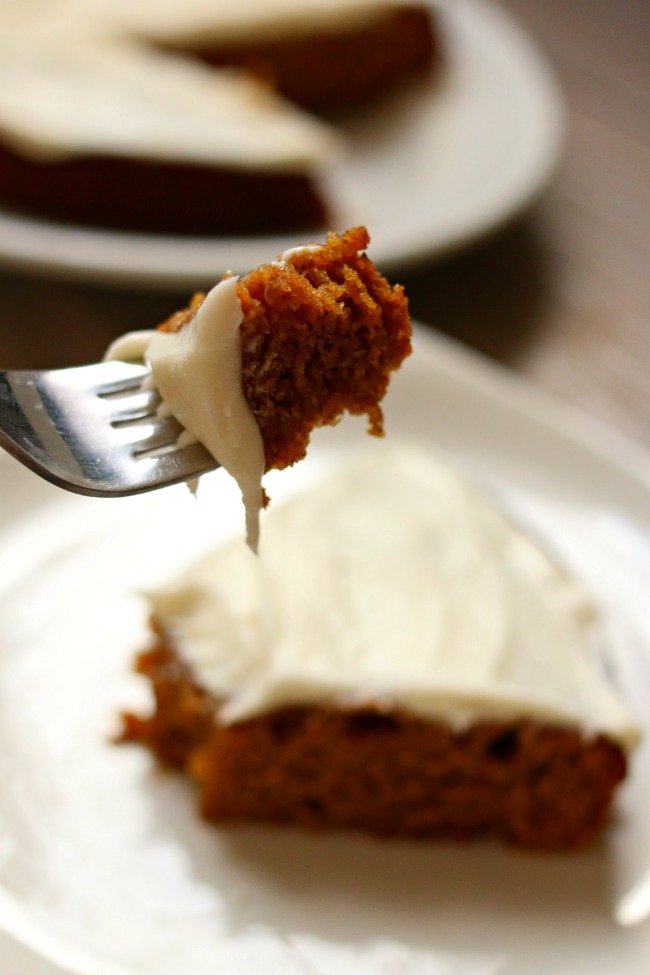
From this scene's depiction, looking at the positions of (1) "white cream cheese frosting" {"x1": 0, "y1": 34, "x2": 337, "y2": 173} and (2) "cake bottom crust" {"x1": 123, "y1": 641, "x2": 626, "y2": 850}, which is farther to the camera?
(1) "white cream cheese frosting" {"x1": 0, "y1": 34, "x2": 337, "y2": 173}

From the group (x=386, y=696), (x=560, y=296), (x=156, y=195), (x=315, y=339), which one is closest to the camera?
(x=315, y=339)

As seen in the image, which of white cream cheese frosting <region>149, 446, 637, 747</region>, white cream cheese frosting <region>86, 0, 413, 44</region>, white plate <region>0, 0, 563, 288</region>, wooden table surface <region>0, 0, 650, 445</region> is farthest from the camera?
white cream cheese frosting <region>86, 0, 413, 44</region>

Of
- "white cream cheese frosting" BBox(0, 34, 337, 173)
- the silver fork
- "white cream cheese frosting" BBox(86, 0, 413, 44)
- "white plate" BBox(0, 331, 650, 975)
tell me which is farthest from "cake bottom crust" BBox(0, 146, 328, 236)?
the silver fork

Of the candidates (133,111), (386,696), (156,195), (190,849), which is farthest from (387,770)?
(133,111)

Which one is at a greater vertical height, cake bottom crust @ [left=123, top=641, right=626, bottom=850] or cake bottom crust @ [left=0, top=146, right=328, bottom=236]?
cake bottom crust @ [left=0, top=146, right=328, bottom=236]

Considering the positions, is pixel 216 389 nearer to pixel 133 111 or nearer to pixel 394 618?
pixel 394 618

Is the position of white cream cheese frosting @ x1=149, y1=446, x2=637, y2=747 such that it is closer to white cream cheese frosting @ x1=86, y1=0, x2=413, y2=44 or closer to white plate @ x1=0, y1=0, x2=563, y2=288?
white plate @ x1=0, y1=0, x2=563, y2=288

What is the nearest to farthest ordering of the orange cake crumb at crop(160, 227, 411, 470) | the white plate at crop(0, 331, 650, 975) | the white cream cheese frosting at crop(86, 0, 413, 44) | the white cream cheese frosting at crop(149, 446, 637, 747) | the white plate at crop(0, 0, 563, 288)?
the orange cake crumb at crop(160, 227, 411, 470) < the white plate at crop(0, 331, 650, 975) < the white cream cheese frosting at crop(149, 446, 637, 747) < the white plate at crop(0, 0, 563, 288) < the white cream cheese frosting at crop(86, 0, 413, 44)

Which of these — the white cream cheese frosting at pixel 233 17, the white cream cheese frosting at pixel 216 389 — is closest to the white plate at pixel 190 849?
the white cream cheese frosting at pixel 216 389
